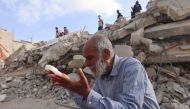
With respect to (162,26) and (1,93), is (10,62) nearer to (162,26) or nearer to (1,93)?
(1,93)

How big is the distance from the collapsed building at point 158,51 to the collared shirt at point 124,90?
5.66m

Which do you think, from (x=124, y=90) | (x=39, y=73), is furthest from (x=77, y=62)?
(x=124, y=90)

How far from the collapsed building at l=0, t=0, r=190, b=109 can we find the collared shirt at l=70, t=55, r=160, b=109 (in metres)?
5.66

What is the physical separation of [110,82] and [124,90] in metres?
0.24

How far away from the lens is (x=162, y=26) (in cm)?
1018

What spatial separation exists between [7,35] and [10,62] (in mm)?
14819

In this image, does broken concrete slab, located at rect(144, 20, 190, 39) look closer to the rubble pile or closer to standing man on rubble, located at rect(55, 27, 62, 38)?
the rubble pile

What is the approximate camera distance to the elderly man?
2.19 meters

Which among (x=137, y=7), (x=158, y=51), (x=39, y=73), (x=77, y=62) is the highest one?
(x=137, y=7)

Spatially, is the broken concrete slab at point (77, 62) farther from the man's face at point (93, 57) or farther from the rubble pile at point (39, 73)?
the man's face at point (93, 57)

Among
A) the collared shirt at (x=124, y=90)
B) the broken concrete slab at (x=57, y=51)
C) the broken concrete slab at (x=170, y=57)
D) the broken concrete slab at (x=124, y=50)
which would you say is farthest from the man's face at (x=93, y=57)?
the broken concrete slab at (x=57, y=51)

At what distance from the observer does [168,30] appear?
9672 mm

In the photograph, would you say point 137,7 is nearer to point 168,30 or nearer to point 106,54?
point 168,30

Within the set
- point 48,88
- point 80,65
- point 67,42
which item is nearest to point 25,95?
point 48,88
